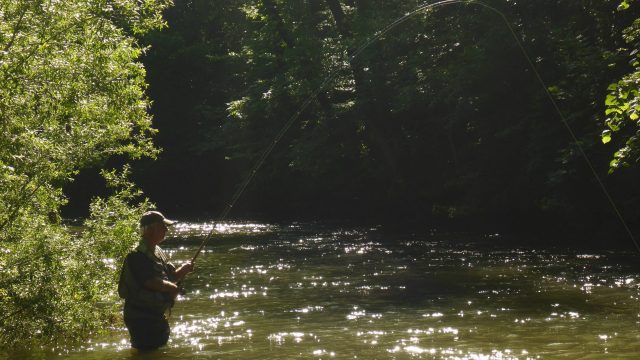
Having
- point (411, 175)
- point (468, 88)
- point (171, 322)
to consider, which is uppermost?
point (468, 88)

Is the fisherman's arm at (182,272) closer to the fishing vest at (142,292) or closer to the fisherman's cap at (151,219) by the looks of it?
the fishing vest at (142,292)

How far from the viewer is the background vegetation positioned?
9.15m

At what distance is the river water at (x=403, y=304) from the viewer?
956cm

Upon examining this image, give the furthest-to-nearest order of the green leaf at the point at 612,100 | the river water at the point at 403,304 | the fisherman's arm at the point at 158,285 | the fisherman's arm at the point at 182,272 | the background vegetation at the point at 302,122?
the river water at the point at 403,304, the background vegetation at the point at 302,122, the fisherman's arm at the point at 182,272, the fisherman's arm at the point at 158,285, the green leaf at the point at 612,100

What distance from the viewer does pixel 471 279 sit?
586 inches

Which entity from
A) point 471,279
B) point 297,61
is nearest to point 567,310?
point 471,279

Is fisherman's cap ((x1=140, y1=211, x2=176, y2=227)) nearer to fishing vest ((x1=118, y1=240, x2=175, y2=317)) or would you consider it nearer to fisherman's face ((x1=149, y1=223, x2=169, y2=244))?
fisherman's face ((x1=149, y1=223, x2=169, y2=244))

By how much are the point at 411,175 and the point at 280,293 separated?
661 inches

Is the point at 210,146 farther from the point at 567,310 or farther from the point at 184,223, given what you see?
the point at 567,310

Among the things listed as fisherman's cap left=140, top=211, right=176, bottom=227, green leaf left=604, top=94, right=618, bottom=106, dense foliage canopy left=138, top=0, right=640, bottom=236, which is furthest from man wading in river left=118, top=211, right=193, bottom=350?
dense foliage canopy left=138, top=0, right=640, bottom=236

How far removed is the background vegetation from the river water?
67.5 inches

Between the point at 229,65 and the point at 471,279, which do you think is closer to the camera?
the point at 471,279

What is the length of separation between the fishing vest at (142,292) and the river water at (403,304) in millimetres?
864

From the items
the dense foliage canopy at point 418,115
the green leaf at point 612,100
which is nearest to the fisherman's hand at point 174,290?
the green leaf at point 612,100
